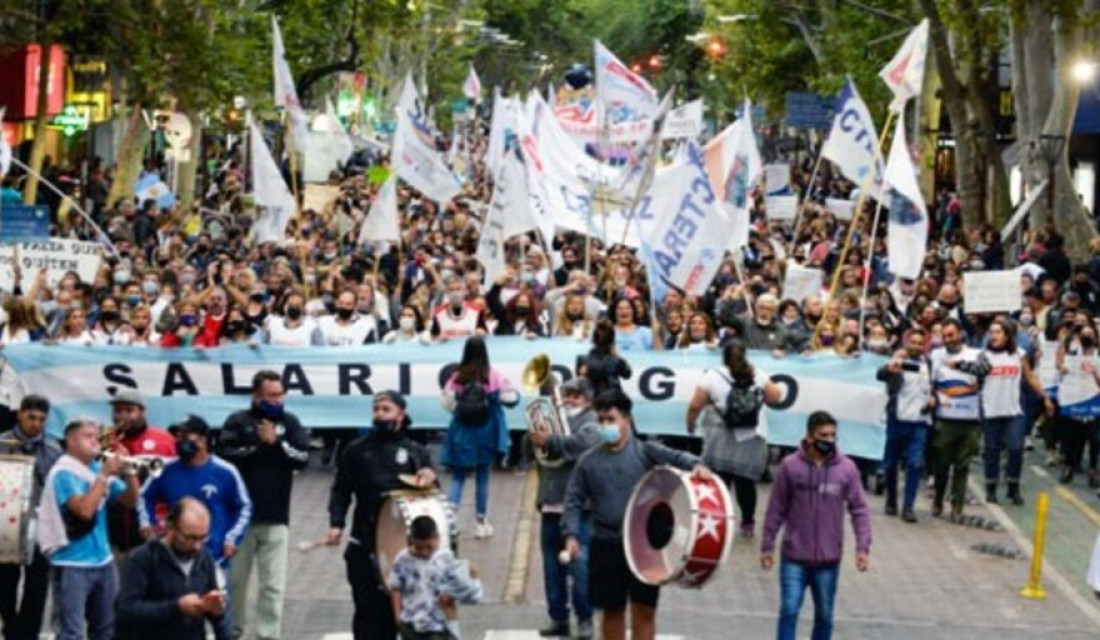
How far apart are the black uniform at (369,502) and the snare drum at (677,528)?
1.20 m

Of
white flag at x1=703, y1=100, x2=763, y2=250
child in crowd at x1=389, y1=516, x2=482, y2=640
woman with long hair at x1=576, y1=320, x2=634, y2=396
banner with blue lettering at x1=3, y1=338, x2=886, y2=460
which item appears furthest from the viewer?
white flag at x1=703, y1=100, x2=763, y2=250

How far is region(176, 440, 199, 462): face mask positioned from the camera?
540 inches

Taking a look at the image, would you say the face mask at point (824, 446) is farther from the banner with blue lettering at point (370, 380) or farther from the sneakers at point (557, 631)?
the banner with blue lettering at point (370, 380)

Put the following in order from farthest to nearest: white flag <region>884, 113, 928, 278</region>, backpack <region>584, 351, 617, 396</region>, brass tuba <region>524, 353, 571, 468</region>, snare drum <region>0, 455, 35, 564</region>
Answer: white flag <region>884, 113, 928, 278</region> → backpack <region>584, 351, 617, 396</region> → brass tuba <region>524, 353, 571, 468</region> → snare drum <region>0, 455, 35, 564</region>

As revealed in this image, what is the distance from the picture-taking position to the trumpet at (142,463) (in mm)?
13508

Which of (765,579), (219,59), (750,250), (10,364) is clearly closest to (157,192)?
(219,59)

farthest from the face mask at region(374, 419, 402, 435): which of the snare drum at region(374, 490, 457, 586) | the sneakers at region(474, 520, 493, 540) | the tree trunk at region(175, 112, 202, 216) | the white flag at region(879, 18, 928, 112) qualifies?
the tree trunk at region(175, 112, 202, 216)

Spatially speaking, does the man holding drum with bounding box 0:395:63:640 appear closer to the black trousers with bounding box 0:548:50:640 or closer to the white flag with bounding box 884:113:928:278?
the black trousers with bounding box 0:548:50:640

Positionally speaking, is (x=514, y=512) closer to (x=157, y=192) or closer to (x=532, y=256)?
(x=532, y=256)

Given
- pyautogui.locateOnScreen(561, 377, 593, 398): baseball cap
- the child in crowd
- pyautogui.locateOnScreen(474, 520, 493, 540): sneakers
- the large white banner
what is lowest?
pyautogui.locateOnScreen(474, 520, 493, 540): sneakers

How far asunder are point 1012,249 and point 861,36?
13490 millimetres

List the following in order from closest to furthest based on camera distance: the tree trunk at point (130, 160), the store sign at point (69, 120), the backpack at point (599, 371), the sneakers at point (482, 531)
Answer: the backpack at point (599, 371), the sneakers at point (482, 531), the tree trunk at point (130, 160), the store sign at point (69, 120)

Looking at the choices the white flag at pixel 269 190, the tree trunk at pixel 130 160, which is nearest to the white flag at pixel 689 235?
the white flag at pixel 269 190

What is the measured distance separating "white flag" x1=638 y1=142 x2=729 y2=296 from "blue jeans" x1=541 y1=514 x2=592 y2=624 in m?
6.47
